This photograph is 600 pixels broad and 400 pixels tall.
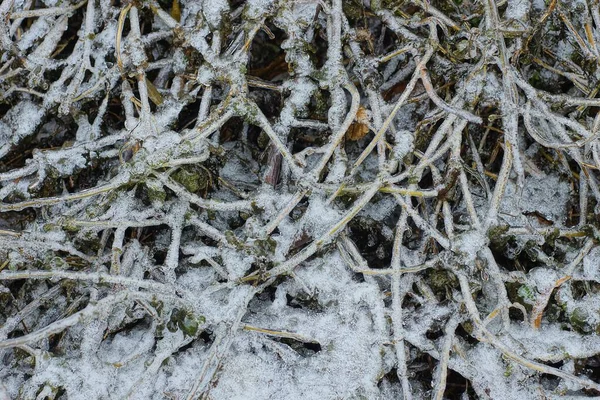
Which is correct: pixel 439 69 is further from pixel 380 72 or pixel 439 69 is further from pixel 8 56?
pixel 8 56

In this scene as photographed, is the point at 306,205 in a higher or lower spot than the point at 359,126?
lower

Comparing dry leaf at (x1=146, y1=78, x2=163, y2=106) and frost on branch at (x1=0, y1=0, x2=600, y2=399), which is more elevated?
dry leaf at (x1=146, y1=78, x2=163, y2=106)

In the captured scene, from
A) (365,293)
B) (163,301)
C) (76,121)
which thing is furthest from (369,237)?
(76,121)

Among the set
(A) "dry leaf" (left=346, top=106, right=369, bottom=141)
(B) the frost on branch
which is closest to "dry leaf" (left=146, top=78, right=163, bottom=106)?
(B) the frost on branch

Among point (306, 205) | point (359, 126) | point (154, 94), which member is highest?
point (154, 94)

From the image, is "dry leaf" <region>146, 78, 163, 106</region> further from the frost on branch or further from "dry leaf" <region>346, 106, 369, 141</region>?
"dry leaf" <region>346, 106, 369, 141</region>

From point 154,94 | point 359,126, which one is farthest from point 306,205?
point 154,94

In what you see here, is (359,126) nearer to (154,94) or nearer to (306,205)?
(306,205)

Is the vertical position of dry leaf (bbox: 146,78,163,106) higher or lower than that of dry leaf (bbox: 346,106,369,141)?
higher

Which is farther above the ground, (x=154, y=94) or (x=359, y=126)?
(x=154, y=94)

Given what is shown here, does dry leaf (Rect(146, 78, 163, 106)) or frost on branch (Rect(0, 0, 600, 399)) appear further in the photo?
dry leaf (Rect(146, 78, 163, 106))

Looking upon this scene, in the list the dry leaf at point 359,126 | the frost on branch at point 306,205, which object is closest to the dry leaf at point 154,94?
the frost on branch at point 306,205
